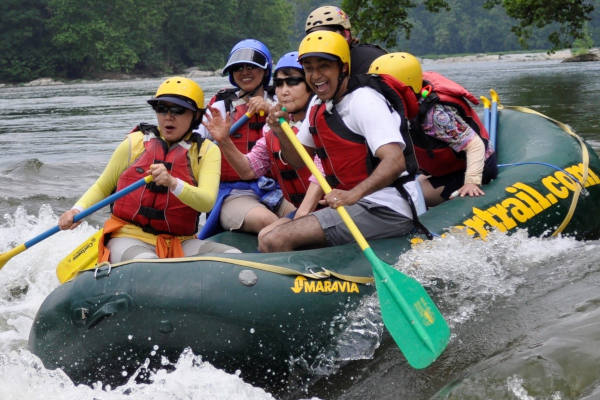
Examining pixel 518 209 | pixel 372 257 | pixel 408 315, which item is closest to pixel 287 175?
pixel 372 257

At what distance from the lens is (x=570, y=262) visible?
4.12 m

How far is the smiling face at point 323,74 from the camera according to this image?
11.4 ft

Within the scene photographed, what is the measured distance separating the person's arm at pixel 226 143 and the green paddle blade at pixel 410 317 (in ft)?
3.81

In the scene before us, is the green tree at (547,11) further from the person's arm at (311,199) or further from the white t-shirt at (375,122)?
the white t-shirt at (375,122)

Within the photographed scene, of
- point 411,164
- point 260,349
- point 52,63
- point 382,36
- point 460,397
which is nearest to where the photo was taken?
point 460,397

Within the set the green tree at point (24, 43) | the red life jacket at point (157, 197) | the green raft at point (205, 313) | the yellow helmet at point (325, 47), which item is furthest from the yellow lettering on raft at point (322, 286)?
the green tree at point (24, 43)

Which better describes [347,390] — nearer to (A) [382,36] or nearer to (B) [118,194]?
(B) [118,194]

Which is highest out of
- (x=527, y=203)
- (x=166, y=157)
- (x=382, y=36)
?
(x=166, y=157)

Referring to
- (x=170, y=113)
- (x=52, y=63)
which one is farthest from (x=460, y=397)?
(x=52, y=63)

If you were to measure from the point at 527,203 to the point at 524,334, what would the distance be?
1334 mm

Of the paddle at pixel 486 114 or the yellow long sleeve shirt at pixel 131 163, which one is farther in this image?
the paddle at pixel 486 114

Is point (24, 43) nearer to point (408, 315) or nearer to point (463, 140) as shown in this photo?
point (463, 140)

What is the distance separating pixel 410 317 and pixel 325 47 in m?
1.29

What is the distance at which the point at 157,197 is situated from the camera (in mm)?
3660
